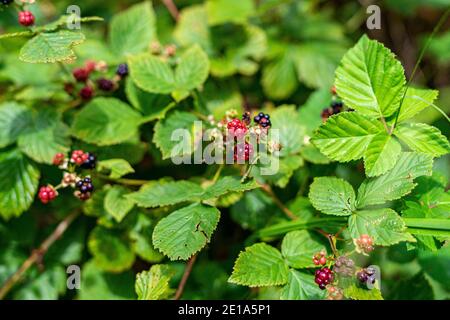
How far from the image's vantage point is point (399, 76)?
1685 mm

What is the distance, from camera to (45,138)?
2.17 m

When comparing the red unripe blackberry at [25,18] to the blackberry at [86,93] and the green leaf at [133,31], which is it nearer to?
the blackberry at [86,93]

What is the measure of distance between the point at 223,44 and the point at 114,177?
1.18 m

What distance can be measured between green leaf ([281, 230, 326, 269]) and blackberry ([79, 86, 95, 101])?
3.69 feet

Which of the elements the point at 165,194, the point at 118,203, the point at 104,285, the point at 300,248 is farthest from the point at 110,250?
the point at 300,248

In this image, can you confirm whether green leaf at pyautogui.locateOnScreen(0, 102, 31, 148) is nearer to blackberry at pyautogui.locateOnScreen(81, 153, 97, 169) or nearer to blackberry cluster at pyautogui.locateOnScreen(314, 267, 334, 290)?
blackberry at pyautogui.locateOnScreen(81, 153, 97, 169)

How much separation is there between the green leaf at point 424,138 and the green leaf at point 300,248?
49 centimetres

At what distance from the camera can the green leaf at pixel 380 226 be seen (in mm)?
1510

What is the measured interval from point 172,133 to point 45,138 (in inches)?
23.4

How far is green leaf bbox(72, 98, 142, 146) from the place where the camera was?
213cm

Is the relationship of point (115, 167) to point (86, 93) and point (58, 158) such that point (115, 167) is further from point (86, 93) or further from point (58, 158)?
point (86, 93)
